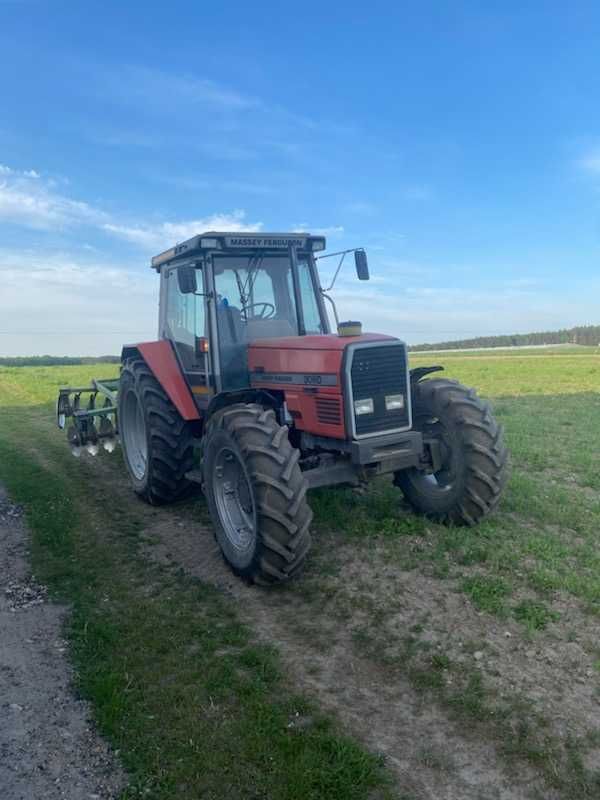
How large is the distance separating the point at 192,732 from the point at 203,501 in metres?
4.59

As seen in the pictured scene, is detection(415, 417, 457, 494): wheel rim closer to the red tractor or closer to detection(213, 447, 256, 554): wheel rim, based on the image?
the red tractor

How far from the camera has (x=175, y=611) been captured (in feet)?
16.4

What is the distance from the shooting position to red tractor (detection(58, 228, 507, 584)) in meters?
5.29

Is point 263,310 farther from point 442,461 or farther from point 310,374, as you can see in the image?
point 442,461

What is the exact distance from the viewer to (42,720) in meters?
3.66

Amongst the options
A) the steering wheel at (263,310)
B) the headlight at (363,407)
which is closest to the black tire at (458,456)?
the headlight at (363,407)

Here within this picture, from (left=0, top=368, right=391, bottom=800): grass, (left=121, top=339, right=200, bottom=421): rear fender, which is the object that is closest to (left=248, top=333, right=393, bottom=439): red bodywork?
(left=121, top=339, right=200, bottom=421): rear fender

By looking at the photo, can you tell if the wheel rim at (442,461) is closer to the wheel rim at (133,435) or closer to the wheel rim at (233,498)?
the wheel rim at (233,498)

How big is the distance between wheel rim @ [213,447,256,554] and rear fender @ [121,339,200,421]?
1363 millimetres

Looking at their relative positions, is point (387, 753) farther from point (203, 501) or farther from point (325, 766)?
point (203, 501)

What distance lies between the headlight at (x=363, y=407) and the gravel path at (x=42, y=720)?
2862mm

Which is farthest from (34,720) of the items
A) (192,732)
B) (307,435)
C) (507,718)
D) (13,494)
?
(13,494)

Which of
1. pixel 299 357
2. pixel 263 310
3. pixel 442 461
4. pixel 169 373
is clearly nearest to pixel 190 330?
pixel 169 373

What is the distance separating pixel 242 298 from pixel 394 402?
2.00 m
